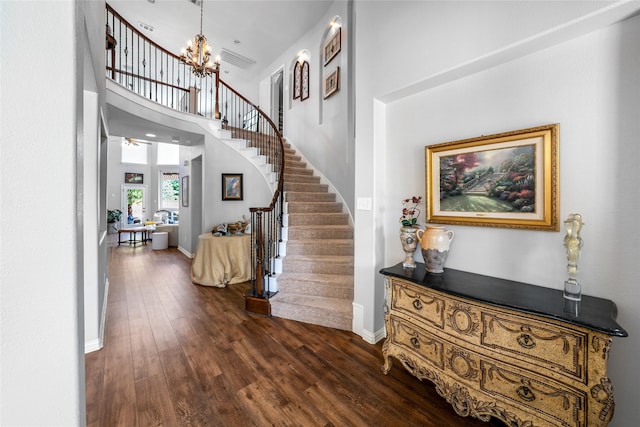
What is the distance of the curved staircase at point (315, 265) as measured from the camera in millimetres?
2842

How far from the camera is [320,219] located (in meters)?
4.06

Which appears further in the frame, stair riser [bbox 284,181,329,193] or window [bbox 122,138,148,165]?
window [bbox 122,138,148,165]

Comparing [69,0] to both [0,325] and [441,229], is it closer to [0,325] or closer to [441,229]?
[0,325]

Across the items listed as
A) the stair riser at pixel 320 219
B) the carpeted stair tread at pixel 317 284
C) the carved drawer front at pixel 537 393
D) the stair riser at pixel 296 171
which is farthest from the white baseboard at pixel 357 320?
the stair riser at pixel 296 171

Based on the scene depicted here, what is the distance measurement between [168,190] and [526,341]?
1262cm

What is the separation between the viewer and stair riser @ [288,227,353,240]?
12.0ft

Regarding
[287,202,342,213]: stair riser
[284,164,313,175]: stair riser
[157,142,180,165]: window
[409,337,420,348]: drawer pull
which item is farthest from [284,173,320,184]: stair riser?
[157,142,180,165]: window

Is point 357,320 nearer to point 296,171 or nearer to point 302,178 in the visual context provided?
point 302,178

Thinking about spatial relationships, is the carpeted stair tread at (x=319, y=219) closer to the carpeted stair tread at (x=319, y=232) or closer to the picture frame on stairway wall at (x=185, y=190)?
the carpeted stair tread at (x=319, y=232)

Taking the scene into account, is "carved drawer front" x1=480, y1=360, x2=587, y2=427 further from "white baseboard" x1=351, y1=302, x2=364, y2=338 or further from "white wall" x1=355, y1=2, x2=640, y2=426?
"white baseboard" x1=351, y1=302, x2=364, y2=338

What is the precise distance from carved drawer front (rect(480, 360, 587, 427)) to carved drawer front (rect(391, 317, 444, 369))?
26cm

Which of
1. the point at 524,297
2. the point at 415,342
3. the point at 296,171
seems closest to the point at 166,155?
the point at 296,171

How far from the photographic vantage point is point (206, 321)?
283 centimetres

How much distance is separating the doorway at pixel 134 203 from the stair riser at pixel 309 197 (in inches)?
363
